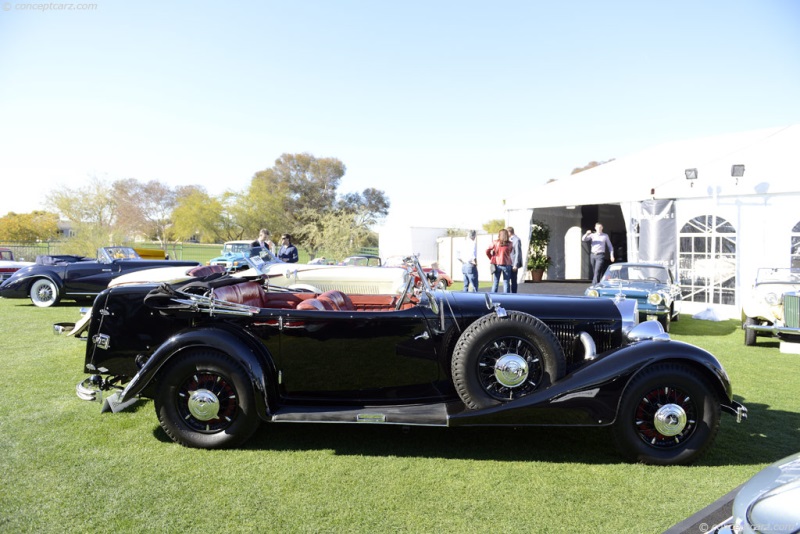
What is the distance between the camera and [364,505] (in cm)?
283

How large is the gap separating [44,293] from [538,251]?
1473 cm

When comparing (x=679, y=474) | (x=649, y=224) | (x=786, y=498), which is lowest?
(x=679, y=474)

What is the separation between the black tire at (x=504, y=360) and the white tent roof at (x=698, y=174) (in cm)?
914

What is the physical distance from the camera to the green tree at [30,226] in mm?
33094

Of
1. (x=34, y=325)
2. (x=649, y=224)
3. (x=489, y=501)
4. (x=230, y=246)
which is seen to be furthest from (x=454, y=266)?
(x=489, y=501)

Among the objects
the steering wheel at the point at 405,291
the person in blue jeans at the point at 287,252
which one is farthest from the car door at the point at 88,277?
the steering wheel at the point at 405,291

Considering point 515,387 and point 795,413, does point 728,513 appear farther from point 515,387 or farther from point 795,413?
point 795,413

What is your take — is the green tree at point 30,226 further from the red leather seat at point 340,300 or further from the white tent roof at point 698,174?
the red leather seat at point 340,300

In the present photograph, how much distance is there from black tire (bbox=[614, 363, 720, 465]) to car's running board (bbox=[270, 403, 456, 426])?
45.5 inches

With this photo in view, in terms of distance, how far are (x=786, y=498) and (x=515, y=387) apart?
69.1 inches

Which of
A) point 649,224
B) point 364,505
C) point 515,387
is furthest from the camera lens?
point 649,224

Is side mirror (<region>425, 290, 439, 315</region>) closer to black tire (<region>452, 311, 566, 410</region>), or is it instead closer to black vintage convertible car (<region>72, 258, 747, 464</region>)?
black vintage convertible car (<region>72, 258, 747, 464</region>)

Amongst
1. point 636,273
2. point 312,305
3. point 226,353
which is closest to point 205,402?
point 226,353

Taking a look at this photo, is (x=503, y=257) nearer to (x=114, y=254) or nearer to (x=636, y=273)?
(x=636, y=273)
